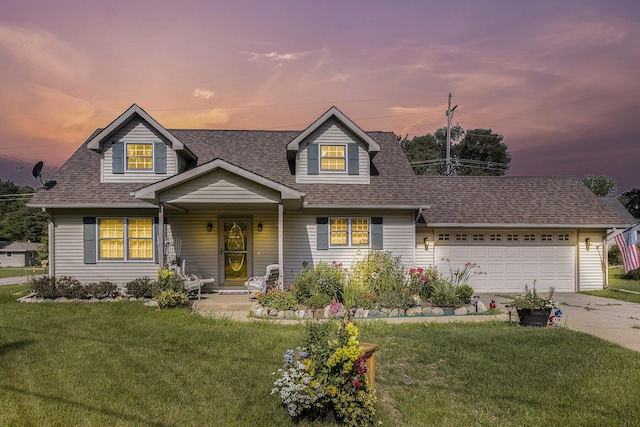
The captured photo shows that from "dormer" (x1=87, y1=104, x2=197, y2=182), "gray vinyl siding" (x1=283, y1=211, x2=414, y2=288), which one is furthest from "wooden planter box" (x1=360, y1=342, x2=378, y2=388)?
"dormer" (x1=87, y1=104, x2=197, y2=182)

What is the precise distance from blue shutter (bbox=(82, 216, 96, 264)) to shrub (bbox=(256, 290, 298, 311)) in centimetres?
648

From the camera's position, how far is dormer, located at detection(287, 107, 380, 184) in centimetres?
1444

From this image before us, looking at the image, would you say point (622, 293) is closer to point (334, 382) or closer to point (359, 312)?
point (359, 312)

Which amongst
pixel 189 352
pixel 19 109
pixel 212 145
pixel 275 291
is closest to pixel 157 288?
pixel 275 291

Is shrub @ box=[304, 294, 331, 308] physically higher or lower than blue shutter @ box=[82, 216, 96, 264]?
lower

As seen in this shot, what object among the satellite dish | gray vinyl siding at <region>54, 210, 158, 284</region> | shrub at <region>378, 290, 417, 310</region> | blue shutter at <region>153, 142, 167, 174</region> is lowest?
shrub at <region>378, 290, 417, 310</region>

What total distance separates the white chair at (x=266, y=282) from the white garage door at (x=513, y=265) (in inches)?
260

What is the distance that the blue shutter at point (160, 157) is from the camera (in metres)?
13.9

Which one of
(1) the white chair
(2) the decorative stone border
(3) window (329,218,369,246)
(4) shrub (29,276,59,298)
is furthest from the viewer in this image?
(3) window (329,218,369,246)

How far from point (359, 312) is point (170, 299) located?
191 inches

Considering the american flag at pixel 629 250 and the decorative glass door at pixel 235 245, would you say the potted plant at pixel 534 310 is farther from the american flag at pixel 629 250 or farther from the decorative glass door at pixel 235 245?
the american flag at pixel 629 250

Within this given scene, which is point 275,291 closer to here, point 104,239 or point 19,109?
point 104,239

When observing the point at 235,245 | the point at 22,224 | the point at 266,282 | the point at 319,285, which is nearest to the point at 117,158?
the point at 235,245

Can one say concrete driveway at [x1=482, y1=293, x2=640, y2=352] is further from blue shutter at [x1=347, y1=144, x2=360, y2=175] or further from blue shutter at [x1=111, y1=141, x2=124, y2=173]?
blue shutter at [x1=111, y1=141, x2=124, y2=173]
